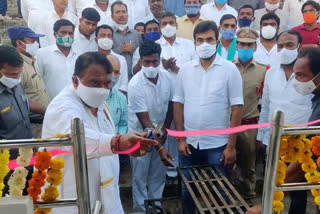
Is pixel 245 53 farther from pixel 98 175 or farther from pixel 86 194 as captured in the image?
pixel 86 194

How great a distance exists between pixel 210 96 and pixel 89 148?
1.77m

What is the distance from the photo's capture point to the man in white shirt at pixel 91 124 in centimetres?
220

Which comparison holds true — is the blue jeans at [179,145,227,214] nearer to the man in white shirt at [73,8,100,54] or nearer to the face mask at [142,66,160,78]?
the face mask at [142,66,160,78]

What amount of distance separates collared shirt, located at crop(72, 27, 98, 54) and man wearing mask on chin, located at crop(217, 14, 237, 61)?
1934 millimetres

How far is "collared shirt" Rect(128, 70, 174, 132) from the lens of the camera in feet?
12.9

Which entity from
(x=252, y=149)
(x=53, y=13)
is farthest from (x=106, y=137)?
(x=53, y=13)

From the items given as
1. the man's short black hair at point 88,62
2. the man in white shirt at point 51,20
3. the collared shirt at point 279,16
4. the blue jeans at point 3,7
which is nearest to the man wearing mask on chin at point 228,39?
the collared shirt at point 279,16

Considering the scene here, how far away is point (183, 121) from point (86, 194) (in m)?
2.20

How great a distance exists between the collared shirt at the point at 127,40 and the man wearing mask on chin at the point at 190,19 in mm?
787

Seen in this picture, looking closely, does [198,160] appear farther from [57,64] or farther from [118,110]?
[57,64]

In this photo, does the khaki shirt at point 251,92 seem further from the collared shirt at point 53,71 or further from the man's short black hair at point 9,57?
the man's short black hair at point 9,57

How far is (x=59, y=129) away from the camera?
227 centimetres

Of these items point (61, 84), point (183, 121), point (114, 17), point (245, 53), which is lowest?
point (183, 121)

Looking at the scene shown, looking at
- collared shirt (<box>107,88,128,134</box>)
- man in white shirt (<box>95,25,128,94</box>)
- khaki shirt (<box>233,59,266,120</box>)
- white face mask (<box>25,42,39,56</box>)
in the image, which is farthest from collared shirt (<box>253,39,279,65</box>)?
white face mask (<box>25,42,39,56</box>)
